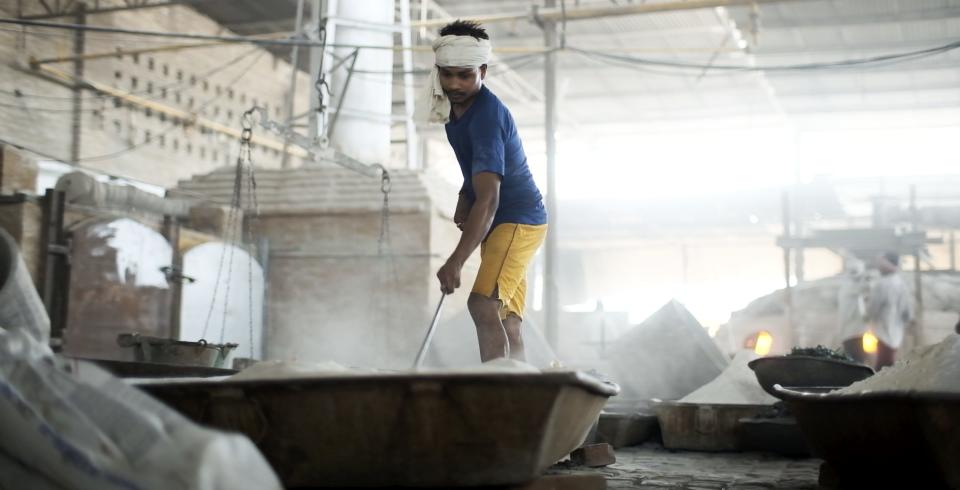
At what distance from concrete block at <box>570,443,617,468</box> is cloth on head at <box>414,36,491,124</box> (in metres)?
1.62

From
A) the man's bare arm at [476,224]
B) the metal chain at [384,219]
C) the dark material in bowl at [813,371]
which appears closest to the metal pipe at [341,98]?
the metal chain at [384,219]

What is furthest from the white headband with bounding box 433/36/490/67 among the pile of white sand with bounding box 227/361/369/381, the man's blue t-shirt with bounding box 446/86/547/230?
the pile of white sand with bounding box 227/361/369/381

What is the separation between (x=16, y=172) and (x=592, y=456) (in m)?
7.38

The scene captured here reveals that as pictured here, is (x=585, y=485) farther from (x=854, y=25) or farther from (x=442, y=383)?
(x=854, y=25)

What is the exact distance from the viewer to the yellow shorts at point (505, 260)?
4.52 metres

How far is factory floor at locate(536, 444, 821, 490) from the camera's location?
452cm

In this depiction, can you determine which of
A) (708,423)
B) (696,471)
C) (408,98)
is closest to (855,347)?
(408,98)

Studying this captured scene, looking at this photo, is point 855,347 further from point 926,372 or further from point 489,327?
point 489,327

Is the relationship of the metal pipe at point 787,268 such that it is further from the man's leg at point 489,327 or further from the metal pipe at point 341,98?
the man's leg at point 489,327

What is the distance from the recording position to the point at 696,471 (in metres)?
5.51

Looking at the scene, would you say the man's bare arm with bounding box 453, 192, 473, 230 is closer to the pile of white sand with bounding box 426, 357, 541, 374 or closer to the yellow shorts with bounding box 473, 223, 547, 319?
the yellow shorts with bounding box 473, 223, 547, 319

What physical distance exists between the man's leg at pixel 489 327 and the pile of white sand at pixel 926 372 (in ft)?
4.78

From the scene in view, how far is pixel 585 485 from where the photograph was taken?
3.58 m

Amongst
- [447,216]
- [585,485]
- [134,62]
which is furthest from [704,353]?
[134,62]
